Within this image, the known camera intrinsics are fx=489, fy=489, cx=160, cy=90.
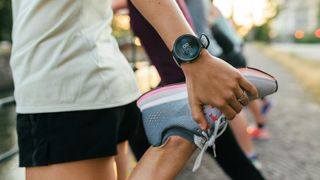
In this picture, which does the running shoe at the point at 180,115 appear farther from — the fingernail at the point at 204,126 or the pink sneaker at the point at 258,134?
the pink sneaker at the point at 258,134

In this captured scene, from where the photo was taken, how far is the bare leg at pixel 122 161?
1.87 m

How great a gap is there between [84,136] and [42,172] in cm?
17

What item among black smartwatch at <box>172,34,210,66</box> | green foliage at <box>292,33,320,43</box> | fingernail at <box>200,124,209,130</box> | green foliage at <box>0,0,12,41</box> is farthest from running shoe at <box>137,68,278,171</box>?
green foliage at <box>292,33,320,43</box>

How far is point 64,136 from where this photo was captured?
Answer: 149cm

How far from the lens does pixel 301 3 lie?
77.7 metres

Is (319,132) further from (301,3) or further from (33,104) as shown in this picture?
(301,3)

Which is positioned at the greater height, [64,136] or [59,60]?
[59,60]

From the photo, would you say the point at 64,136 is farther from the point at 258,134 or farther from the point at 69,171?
the point at 258,134

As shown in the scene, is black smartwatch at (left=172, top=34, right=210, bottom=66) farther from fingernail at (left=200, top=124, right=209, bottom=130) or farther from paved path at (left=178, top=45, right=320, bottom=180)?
paved path at (left=178, top=45, right=320, bottom=180)

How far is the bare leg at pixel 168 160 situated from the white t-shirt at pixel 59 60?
10.3 inches

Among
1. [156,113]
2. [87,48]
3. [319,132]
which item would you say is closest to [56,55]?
[87,48]

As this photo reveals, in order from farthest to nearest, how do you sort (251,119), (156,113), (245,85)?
(251,119) < (156,113) < (245,85)

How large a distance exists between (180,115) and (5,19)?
22.2 m

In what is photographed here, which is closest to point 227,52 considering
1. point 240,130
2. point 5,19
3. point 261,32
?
point 240,130
